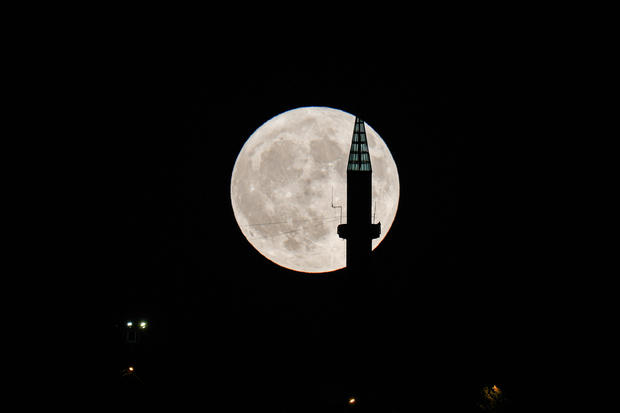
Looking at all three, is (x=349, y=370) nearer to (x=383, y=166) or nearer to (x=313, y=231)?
(x=313, y=231)

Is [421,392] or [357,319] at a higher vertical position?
[357,319]

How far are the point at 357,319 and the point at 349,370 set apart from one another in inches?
69.6

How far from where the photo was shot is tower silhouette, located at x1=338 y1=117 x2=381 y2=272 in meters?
15.5

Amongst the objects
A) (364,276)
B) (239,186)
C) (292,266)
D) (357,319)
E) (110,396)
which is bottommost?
(110,396)

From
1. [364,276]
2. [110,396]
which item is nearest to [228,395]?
[110,396]

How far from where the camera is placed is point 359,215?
15.5m

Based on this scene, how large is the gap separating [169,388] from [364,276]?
8339 millimetres

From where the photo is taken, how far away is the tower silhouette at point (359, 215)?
15516mm

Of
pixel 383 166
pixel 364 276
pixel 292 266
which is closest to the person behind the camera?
pixel 364 276

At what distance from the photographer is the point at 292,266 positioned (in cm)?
2052

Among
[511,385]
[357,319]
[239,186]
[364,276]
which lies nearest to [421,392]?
[511,385]

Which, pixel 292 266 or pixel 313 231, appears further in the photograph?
pixel 292 266

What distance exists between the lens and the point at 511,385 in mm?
17375

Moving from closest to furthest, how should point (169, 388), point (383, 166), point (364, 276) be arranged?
1. point (364, 276)
2. point (169, 388)
3. point (383, 166)
